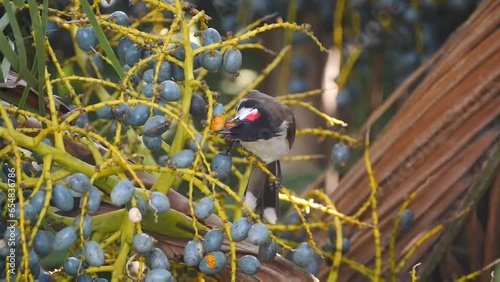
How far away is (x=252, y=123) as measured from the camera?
1.62 m

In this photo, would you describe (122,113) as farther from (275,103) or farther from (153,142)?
(275,103)

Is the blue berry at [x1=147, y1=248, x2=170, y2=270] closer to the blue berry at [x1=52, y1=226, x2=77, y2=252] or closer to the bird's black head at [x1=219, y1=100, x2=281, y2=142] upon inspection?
the blue berry at [x1=52, y1=226, x2=77, y2=252]

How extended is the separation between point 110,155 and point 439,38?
68.2 inches

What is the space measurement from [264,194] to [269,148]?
0.64 ft

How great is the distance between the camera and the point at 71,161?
3.88 ft

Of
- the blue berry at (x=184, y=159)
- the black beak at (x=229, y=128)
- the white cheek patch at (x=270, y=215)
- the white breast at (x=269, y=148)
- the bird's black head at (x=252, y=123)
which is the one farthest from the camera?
the white cheek patch at (x=270, y=215)

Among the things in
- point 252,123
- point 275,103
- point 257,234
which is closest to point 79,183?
point 257,234

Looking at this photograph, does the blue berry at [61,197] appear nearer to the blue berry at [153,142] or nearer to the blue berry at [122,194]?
the blue berry at [122,194]

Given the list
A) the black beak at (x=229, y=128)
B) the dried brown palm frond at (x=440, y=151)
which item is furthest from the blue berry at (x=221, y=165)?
the dried brown palm frond at (x=440, y=151)

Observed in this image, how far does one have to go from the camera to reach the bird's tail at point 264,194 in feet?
6.10

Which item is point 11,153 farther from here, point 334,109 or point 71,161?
Answer: point 334,109

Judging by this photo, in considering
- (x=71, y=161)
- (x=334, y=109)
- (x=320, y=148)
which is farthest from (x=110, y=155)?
(x=320, y=148)

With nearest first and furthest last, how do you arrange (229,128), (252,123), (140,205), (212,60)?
(140,205), (212,60), (229,128), (252,123)

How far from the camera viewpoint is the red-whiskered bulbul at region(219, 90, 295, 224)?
1.59 meters
